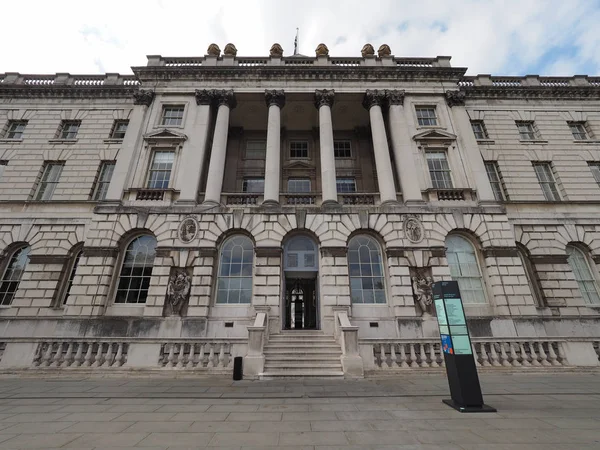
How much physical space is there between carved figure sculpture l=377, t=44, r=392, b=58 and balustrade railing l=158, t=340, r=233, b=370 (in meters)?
20.0

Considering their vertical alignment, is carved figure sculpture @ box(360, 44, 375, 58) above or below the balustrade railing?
above

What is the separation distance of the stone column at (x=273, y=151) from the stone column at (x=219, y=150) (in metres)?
2.54

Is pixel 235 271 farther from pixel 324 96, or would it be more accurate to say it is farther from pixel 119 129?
pixel 119 129

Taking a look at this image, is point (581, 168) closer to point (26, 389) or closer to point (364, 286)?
point (364, 286)

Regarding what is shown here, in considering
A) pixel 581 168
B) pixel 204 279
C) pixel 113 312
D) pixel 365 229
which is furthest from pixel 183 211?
pixel 581 168

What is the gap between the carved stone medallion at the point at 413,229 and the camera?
13.4 metres

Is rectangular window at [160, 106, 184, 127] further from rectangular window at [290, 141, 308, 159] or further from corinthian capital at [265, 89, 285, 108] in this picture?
rectangular window at [290, 141, 308, 159]

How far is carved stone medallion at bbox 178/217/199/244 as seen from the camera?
43.7ft

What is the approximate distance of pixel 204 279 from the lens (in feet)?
41.6

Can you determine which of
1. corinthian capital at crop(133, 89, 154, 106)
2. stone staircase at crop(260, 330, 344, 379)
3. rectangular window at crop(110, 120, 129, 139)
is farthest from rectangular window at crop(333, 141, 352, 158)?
rectangular window at crop(110, 120, 129, 139)

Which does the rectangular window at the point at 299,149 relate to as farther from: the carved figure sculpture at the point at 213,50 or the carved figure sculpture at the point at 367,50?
the carved figure sculpture at the point at 213,50

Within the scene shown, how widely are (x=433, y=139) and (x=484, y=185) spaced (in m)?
3.90

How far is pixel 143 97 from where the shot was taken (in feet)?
55.0

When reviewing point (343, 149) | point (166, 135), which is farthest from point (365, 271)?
point (166, 135)
